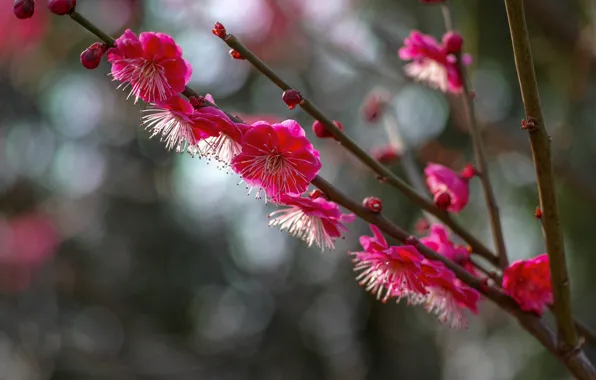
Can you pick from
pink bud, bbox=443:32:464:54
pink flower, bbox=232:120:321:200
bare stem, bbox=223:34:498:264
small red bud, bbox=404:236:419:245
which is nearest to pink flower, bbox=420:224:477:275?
bare stem, bbox=223:34:498:264

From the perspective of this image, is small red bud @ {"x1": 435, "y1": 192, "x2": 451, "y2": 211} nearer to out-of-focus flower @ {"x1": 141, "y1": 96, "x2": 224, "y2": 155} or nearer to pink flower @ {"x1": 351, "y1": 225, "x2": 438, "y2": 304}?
pink flower @ {"x1": 351, "y1": 225, "x2": 438, "y2": 304}

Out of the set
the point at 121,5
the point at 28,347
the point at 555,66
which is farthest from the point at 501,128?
the point at 121,5

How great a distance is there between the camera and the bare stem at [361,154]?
0.95 meters

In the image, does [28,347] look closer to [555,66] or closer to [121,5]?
[121,5]

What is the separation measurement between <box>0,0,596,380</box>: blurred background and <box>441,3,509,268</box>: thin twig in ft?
5.99

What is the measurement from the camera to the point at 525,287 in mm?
1086

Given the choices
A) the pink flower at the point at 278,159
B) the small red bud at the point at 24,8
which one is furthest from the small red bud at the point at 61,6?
the pink flower at the point at 278,159

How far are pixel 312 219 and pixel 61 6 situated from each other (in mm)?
509

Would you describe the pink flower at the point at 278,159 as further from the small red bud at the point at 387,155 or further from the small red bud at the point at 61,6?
the small red bud at the point at 387,155

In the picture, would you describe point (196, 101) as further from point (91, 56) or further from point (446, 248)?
point (446, 248)

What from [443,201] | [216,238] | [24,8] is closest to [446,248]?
[443,201]

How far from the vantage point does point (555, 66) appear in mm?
3094

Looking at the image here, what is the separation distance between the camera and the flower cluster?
3.41 ft

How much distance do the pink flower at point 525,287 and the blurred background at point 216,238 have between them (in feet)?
6.86
